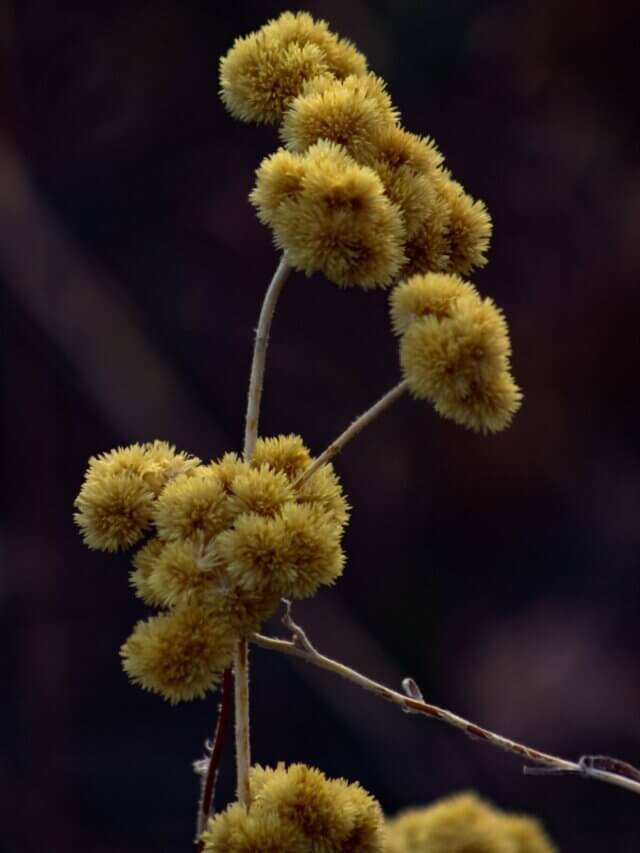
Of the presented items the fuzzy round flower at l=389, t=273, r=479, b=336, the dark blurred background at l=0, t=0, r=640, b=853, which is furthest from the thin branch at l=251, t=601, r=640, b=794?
the dark blurred background at l=0, t=0, r=640, b=853

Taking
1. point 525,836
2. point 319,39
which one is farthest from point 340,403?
point 319,39

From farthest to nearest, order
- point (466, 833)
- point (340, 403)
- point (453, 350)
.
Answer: point (340, 403) < point (466, 833) < point (453, 350)

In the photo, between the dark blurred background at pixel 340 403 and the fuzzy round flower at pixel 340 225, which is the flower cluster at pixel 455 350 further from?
the dark blurred background at pixel 340 403

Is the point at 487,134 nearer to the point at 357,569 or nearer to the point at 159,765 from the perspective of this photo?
the point at 357,569

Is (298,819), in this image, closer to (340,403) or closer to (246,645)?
(246,645)

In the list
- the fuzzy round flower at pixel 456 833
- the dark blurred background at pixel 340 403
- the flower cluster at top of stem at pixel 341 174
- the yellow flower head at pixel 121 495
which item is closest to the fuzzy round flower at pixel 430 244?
the flower cluster at top of stem at pixel 341 174
